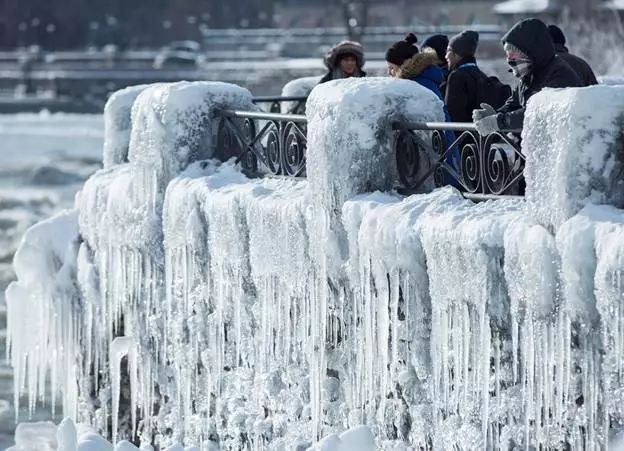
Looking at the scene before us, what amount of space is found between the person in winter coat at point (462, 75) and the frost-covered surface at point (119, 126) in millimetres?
3893

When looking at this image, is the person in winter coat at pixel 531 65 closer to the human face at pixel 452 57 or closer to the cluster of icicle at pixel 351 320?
the cluster of icicle at pixel 351 320

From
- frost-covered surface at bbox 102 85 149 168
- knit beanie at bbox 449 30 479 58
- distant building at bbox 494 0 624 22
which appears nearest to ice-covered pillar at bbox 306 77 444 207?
knit beanie at bbox 449 30 479 58

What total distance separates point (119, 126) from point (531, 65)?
6.02 meters

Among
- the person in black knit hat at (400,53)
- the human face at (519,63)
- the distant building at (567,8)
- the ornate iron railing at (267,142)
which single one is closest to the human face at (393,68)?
the person in black knit hat at (400,53)

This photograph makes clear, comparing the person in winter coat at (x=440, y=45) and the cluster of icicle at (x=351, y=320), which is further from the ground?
the person in winter coat at (x=440, y=45)

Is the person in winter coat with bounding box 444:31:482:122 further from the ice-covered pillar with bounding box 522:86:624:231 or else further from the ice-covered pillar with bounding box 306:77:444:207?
the ice-covered pillar with bounding box 522:86:624:231

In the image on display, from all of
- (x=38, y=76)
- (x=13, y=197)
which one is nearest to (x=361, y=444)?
(x=13, y=197)

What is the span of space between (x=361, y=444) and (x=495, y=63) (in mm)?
50358

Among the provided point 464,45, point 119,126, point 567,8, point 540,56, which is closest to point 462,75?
point 464,45

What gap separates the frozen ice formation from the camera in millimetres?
8234

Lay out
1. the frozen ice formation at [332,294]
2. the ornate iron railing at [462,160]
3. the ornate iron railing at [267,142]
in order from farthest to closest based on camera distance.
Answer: the ornate iron railing at [267,142]
the ornate iron railing at [462,160]
the frozen ice formation at [332,294]

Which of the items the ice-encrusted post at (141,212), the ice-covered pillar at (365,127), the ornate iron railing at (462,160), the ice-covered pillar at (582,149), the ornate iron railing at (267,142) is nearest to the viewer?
the ice-covered pillar at (582,149)

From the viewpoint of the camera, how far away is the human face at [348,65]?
12984mm

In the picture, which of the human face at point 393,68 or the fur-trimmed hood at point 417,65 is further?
the human face at point 393,68
